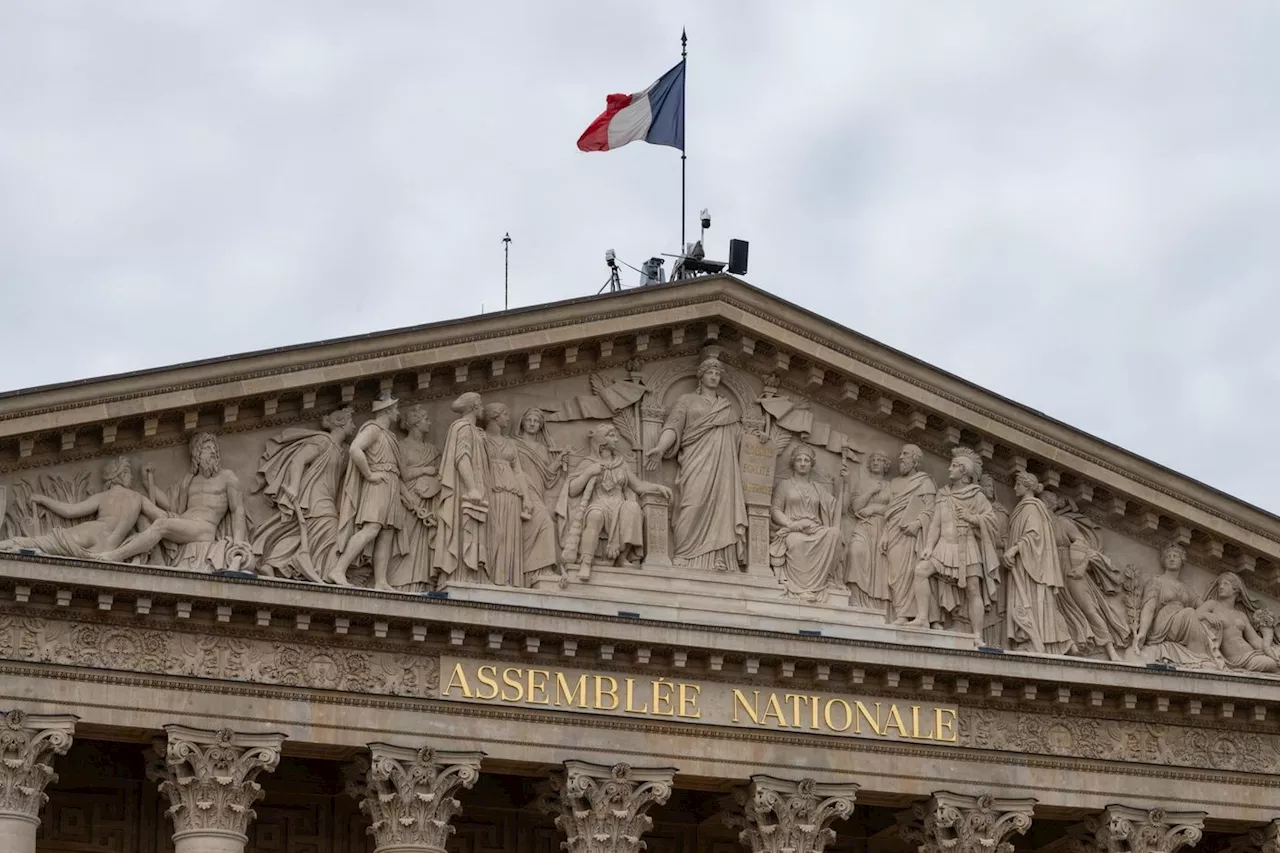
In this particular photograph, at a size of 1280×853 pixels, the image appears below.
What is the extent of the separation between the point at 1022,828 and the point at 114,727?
35.3ft

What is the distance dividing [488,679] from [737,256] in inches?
279

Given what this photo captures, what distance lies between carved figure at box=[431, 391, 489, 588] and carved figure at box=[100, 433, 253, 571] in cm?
230

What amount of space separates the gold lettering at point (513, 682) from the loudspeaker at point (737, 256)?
6569mm

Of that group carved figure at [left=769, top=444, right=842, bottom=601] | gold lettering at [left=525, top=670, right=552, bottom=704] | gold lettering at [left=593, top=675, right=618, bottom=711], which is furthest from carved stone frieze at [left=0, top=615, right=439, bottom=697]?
carved figure at [left=769, top=444, right=842, bottom=601]

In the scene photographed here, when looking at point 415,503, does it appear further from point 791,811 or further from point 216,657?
point 791,811

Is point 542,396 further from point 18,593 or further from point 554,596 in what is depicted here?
point 18,593

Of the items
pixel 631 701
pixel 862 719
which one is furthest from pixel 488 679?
pixel 862 719

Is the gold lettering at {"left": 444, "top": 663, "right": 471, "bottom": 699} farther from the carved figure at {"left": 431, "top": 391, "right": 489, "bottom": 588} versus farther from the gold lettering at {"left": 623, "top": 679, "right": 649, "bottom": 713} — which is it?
the gold lettering at {"left": 623, "top": 679, "right": 649, "bottom": 713}

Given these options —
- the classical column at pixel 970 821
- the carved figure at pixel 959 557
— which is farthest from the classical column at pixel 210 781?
the carved figure at pixel 959 557

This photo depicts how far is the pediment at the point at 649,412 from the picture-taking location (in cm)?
3188

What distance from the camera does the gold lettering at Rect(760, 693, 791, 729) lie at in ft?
110

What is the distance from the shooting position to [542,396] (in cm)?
3425

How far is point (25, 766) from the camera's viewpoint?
99.6 ft

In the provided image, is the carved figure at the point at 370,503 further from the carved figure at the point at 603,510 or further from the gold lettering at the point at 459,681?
the carved figure at the point at 603,510
